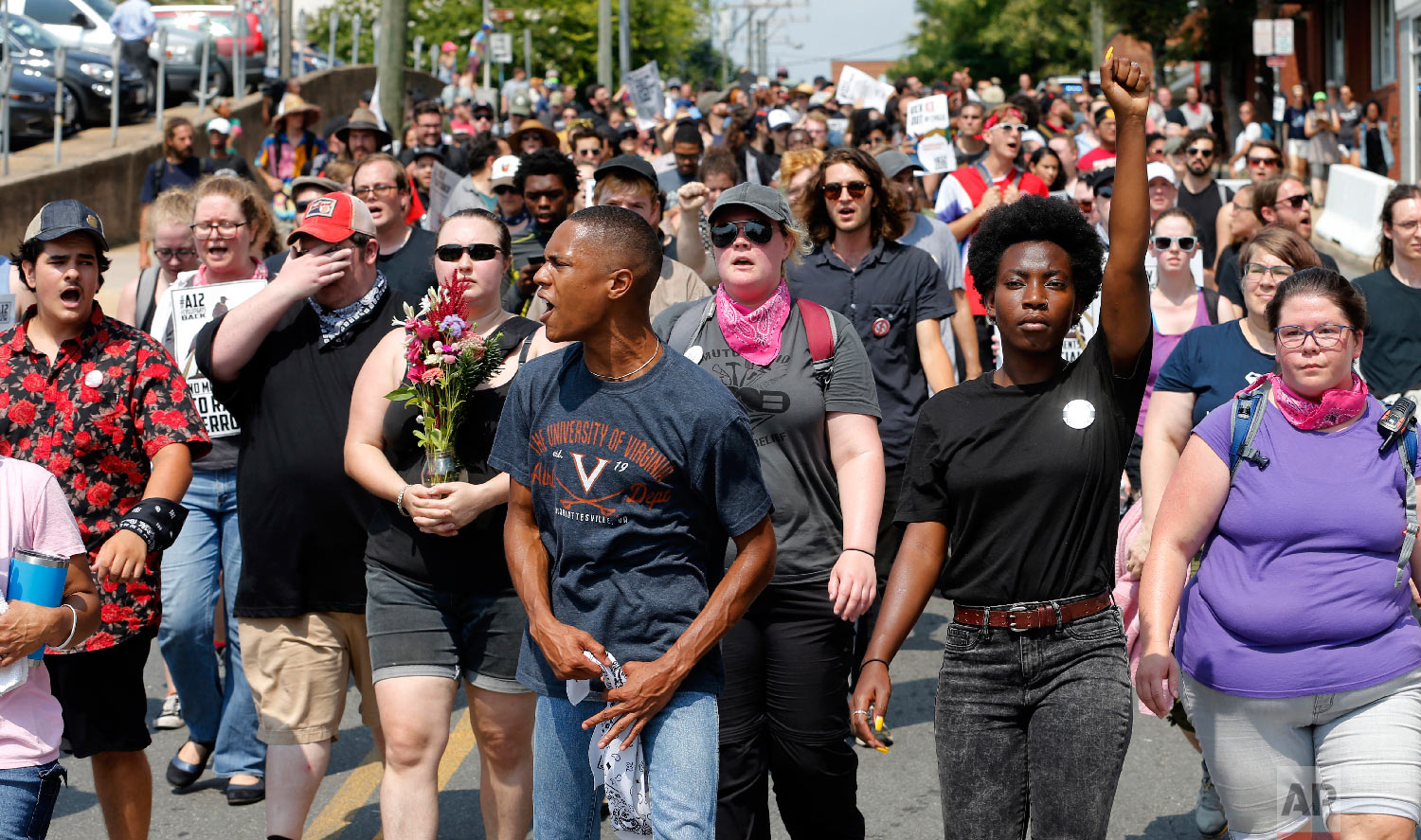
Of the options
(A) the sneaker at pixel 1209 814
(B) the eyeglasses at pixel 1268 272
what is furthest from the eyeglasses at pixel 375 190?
(A) the sneaker at pixel 1209 814

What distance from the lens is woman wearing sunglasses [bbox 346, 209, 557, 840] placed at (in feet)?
15.7

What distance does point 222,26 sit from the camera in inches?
1038

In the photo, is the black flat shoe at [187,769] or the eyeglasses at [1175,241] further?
the eyeglasses at [1175,241]

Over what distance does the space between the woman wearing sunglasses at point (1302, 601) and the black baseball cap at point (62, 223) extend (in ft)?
10.6

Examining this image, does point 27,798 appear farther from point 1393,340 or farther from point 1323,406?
point 1393,340

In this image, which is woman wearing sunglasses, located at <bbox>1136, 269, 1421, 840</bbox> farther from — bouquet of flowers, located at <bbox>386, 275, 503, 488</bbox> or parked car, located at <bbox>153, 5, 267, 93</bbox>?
parked car, located at <bbox>153, 5, 267, 93</bbox>

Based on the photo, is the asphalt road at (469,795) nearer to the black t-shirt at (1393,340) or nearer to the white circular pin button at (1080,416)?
the black t-shirt at (1393,340)

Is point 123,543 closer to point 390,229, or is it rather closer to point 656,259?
point 656,259

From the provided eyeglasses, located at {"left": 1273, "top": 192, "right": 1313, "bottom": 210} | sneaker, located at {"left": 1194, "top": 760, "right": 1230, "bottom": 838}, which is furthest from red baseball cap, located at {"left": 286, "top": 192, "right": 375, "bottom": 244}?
eyeglasses, located at {"left": 1273, "top": 192, "right": 1313, "bottom": 210}

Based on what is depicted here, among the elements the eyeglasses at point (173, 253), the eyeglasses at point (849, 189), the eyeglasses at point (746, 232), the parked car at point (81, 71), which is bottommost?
the eyeglasses at point (746, 232)

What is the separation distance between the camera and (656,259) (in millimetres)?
3961

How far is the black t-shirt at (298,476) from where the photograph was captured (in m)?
5.29

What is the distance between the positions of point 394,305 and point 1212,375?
9.30 ft

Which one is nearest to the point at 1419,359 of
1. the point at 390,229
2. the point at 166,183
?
the point at 390,229
